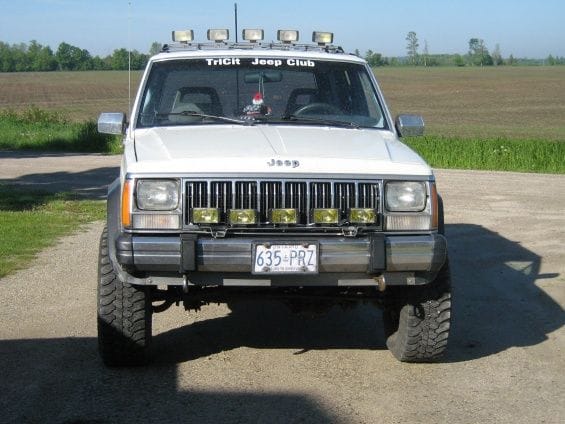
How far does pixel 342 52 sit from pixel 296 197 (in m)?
2.37

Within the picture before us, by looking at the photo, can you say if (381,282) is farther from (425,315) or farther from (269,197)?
(269,197)

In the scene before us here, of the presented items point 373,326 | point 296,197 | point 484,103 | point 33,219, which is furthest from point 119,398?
point 484,103

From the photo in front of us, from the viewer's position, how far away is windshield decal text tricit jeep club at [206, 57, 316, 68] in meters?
7.40

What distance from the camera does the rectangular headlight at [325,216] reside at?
5.83 metres

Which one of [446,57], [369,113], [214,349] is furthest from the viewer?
[446,57]

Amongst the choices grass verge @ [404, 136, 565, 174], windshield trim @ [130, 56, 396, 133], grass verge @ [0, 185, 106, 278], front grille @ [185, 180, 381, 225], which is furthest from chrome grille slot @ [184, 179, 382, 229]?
grass verge @ [404, 136, 565, 174]

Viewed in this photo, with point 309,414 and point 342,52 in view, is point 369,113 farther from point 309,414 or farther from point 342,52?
point 309,414

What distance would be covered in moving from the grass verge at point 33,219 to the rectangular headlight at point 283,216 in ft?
15.1

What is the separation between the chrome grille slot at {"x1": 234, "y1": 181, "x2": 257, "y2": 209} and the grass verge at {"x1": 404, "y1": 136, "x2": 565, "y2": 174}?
18.5m

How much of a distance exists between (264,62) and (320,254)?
86.9 inches

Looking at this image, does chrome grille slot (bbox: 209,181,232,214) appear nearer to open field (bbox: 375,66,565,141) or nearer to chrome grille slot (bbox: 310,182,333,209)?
chrome grille slot (bbox: 310,182,333,209)

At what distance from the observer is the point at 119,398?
576cm

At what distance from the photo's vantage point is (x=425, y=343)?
644cm

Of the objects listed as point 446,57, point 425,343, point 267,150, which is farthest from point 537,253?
point 446,57
